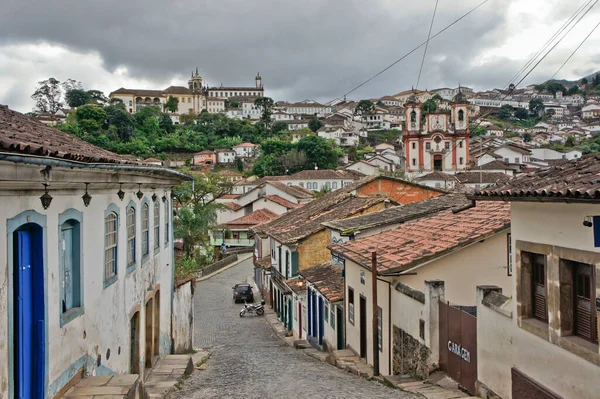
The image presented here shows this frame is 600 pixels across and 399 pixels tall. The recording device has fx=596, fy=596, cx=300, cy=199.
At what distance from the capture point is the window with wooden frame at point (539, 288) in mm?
7531

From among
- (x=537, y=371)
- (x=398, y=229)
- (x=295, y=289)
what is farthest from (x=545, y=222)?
(x=295, y=289)

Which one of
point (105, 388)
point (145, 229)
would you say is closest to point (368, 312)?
point (145, 229)

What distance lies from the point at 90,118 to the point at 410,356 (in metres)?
103

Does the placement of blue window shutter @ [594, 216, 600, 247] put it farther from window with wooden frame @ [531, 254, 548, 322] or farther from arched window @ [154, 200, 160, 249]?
arched window @ [154, 200, 160, 249]

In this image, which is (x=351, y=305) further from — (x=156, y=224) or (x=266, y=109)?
(x=266, y=109)

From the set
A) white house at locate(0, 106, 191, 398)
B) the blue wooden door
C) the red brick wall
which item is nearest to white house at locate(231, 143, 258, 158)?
the red brick wall

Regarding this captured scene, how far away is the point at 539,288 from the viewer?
25.3 feet

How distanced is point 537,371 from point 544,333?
551 mm

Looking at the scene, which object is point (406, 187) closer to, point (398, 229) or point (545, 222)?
point (398, 229)

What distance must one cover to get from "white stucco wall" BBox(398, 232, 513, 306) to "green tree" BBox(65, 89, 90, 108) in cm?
13681

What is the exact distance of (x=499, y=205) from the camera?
1409 centimetres

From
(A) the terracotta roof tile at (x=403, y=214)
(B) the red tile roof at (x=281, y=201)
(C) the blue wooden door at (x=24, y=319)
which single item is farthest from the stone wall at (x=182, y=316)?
(B) the red tile roof at (x=281, y=201)

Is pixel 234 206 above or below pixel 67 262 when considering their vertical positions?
above

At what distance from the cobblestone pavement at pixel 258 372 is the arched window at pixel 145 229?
304 centimetres
